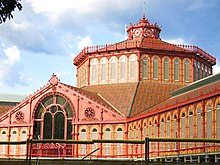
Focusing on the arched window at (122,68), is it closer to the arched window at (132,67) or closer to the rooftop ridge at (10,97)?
the arched window at (132,67)

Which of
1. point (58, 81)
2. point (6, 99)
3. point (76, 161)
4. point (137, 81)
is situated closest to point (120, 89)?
point (137, 81)

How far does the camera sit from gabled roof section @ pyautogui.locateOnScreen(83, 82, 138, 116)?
6231cm

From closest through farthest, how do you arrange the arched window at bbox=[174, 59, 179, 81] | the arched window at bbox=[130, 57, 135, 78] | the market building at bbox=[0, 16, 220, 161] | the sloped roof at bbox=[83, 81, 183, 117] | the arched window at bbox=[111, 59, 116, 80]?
1. the market building at bbox=[0, 16, 220, 161]
2. the sloped roof at bbox=[83, 81, 183, 117]
3. the arched window at bbox=[130, 57, 135, 78]
4. the arched window at bbox=[174, 59, 179, 81]
5. the arched window at bbox=[111, 59, 116, 80]

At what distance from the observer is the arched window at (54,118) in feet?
209

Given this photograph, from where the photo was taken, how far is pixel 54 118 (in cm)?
6444

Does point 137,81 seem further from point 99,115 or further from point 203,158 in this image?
point 203,158

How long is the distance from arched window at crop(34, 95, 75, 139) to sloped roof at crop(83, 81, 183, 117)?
5963mm

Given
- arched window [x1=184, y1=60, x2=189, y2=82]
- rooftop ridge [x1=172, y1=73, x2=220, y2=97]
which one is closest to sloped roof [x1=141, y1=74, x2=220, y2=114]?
rooftop ridge [x1=172, y1=73, x2=220, y2=97]

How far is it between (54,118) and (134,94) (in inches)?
456

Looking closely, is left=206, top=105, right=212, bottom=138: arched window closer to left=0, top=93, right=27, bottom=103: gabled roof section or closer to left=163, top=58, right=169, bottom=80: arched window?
left=163, top=58, right=169, bottom=80: arched window

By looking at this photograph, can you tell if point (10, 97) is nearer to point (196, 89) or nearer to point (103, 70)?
point (103, 70)

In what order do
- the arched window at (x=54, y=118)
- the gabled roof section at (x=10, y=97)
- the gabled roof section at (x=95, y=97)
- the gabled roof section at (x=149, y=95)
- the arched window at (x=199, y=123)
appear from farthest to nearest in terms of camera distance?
the gabled roof section at (x=10, y=97) → the arched window at (x=54, y=118) → the gabled roof section at (x=95, y=97) → the gabled roof section at (x=149, y=95) → the arched window at (x=199, y=123)

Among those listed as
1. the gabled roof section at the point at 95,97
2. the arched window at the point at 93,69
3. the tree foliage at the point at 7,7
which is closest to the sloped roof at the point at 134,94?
the gabled roof section at the point at 95,97

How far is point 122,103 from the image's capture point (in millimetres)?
63000
